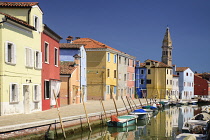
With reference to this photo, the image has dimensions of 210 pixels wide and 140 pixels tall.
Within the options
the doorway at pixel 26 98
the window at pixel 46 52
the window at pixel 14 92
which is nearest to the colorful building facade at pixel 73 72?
the window at pixel 46 52

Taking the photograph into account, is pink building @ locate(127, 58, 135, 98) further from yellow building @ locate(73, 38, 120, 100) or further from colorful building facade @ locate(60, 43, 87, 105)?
colorful building facade @ locate(60, 43, 87, 105)

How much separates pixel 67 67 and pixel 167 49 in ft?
178

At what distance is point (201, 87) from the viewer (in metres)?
88.1

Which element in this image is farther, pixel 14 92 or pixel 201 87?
pixel 201 87

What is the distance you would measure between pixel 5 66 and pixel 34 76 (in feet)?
13.9

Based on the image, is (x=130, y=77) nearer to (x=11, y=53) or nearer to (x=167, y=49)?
(x=167, y=49)

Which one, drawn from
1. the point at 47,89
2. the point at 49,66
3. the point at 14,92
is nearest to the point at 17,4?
the point at 49,66

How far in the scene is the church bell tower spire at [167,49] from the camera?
8284 cm

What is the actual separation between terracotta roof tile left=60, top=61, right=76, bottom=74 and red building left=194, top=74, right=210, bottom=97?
60269mm

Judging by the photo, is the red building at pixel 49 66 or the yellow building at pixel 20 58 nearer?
the yellow building at pixel 20 58

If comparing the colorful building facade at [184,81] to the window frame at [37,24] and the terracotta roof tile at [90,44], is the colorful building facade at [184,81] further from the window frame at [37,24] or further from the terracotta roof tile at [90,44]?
the window frame at [37,24]

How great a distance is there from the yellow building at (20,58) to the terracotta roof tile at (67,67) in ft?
30.0

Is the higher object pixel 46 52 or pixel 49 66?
pixel 46 52

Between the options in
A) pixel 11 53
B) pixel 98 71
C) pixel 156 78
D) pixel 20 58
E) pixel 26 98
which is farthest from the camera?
pixel 156 78
